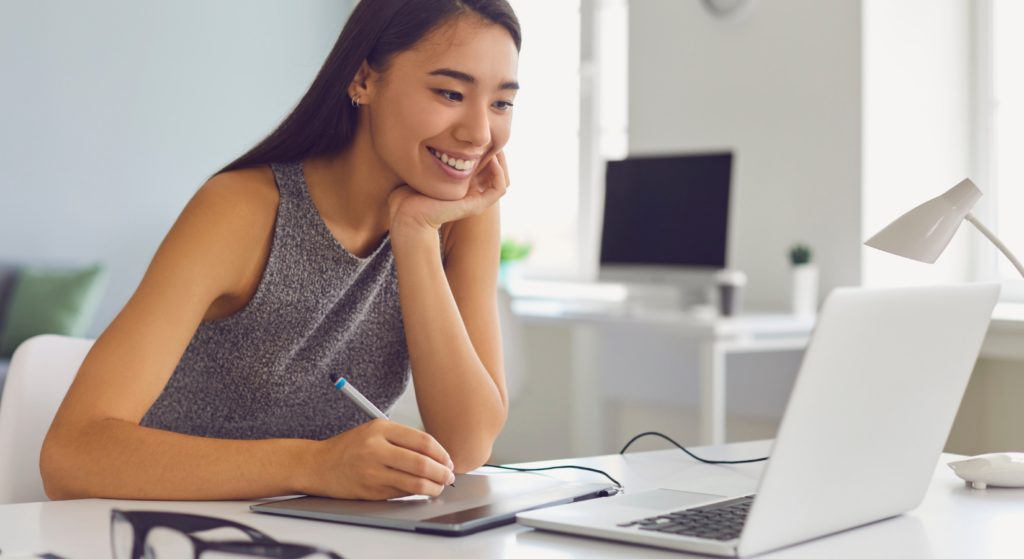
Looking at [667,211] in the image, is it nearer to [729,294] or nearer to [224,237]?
[729,294]

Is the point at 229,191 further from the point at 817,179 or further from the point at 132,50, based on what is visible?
the point at 132,50

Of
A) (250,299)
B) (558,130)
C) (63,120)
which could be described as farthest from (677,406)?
(63,120)

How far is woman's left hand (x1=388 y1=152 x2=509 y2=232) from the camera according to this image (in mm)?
1119

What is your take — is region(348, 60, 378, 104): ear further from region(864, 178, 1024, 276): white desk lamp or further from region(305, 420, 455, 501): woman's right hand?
region(864, 178, 1024, 276): white desk lamp

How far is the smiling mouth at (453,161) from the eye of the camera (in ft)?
3.66

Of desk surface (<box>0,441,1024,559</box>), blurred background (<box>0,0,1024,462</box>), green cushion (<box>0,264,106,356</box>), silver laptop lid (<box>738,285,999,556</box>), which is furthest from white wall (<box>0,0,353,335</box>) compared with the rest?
silver laptop lid (<box>738,285,999,556</box>)

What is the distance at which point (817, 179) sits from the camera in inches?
110

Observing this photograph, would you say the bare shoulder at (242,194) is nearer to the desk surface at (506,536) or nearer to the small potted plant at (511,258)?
the desk surface at (506,536)

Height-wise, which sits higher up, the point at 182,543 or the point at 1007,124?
the point at 1007,124

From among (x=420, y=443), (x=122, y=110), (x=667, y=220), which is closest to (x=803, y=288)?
(x=667, y=220)

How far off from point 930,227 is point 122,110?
13.2ft

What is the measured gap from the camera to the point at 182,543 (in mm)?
611

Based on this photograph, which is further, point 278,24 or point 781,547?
point 278,24

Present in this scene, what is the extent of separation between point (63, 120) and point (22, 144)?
20cm
